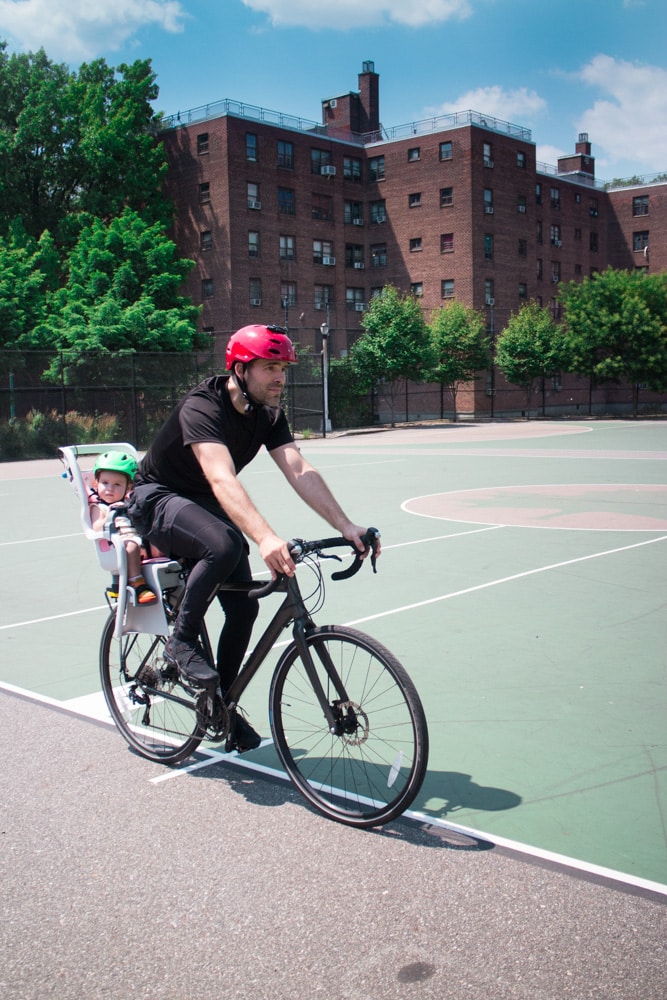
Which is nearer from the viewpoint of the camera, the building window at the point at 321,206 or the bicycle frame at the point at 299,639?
Answer: the bicycle frame at the point at 299,639

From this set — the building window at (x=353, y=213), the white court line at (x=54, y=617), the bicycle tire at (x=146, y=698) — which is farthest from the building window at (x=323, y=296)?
the bicycle tire at (x=146, y=698)

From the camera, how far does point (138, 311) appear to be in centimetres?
3850

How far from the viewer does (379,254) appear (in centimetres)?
6506

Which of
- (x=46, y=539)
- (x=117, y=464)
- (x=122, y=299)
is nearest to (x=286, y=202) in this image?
(x=122, y=299)

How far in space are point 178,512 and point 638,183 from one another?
82931mm

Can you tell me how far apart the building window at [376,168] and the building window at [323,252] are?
19.8 ft

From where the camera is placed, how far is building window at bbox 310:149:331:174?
61.1 meters

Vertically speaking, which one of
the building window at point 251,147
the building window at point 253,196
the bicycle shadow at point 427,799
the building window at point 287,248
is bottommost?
the bicycle shadow at point 427,799

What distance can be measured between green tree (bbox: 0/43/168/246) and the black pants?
51.5 meters

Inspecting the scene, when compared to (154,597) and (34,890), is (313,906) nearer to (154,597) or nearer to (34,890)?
(34,890)

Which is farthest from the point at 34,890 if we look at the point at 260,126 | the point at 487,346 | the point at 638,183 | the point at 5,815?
the point at 638,183

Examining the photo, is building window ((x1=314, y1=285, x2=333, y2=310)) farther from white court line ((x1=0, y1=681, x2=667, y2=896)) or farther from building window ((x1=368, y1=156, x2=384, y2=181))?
white court line ((x1=0, y1=681, x2=667, y2=896))

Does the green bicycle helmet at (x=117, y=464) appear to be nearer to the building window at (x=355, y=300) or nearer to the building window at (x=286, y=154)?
the building window at (x=286, y=154)

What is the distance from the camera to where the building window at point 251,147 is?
56312mm
